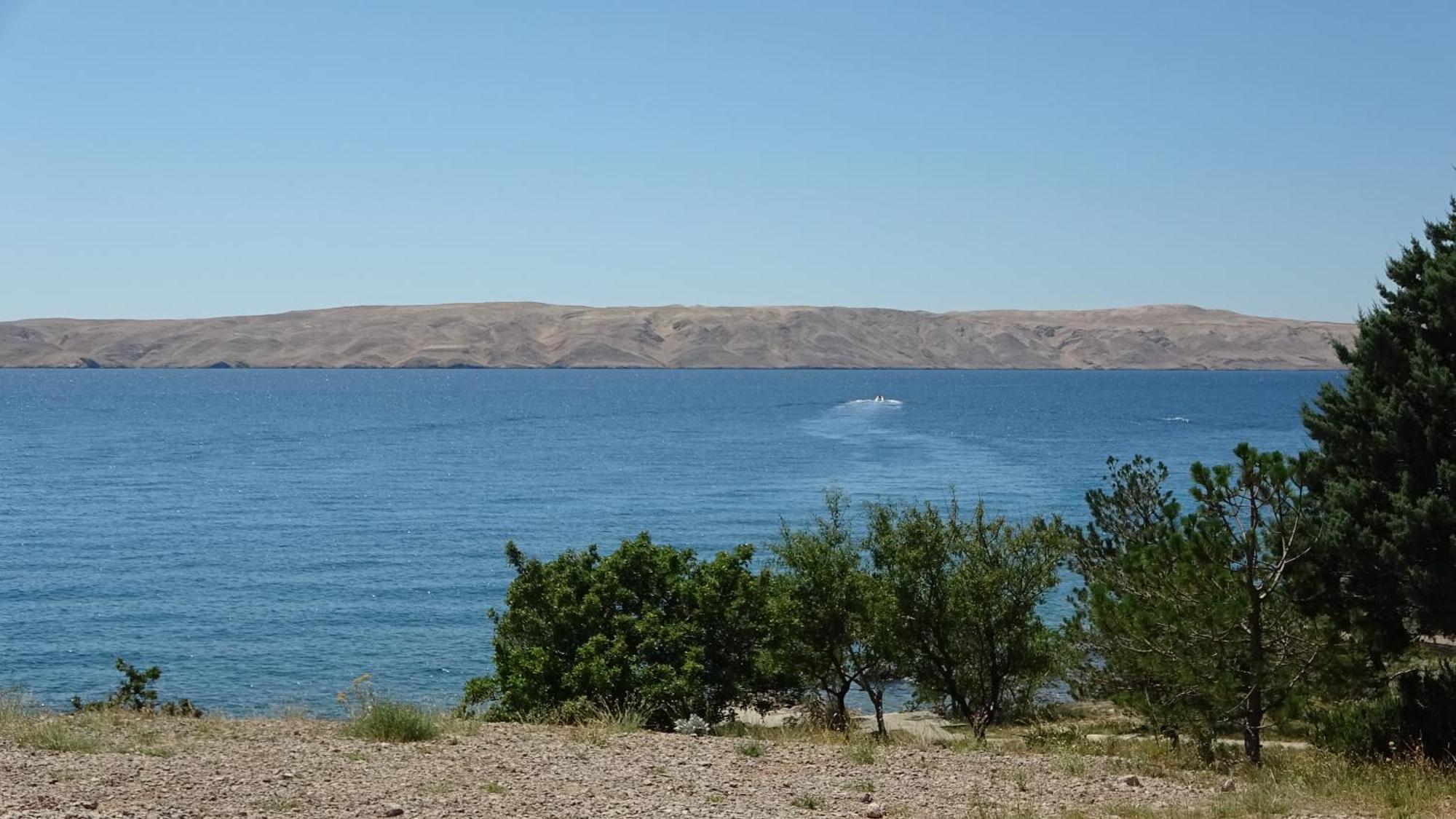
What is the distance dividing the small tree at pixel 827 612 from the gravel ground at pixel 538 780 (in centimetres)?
681

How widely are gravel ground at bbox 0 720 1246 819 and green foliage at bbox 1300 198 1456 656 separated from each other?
12.4 feet

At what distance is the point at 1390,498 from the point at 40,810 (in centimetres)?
1384

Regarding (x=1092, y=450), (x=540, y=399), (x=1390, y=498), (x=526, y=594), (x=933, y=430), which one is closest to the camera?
(x=1390, y=498)

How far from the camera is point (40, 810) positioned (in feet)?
32.0

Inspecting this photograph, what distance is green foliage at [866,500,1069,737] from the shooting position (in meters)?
21.1

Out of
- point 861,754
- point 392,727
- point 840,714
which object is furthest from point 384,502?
point 861,754

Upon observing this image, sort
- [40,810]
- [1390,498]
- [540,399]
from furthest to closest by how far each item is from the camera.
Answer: [540,399] < [1390,498] < [40,810]

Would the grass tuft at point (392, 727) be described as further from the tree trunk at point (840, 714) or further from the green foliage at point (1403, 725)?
the green foliage at point (1403, 725)

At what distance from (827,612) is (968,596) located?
240 cm

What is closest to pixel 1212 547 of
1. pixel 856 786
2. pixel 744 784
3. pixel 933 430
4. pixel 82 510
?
pixel 856 786

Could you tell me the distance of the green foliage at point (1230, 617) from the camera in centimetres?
1412

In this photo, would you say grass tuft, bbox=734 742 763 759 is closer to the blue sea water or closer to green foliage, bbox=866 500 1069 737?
green foliage, bbox=866 500 1069 737

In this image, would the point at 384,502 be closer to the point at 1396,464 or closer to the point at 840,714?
the point at 840,714

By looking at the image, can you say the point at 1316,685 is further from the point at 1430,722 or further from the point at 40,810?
the point at 40,810
